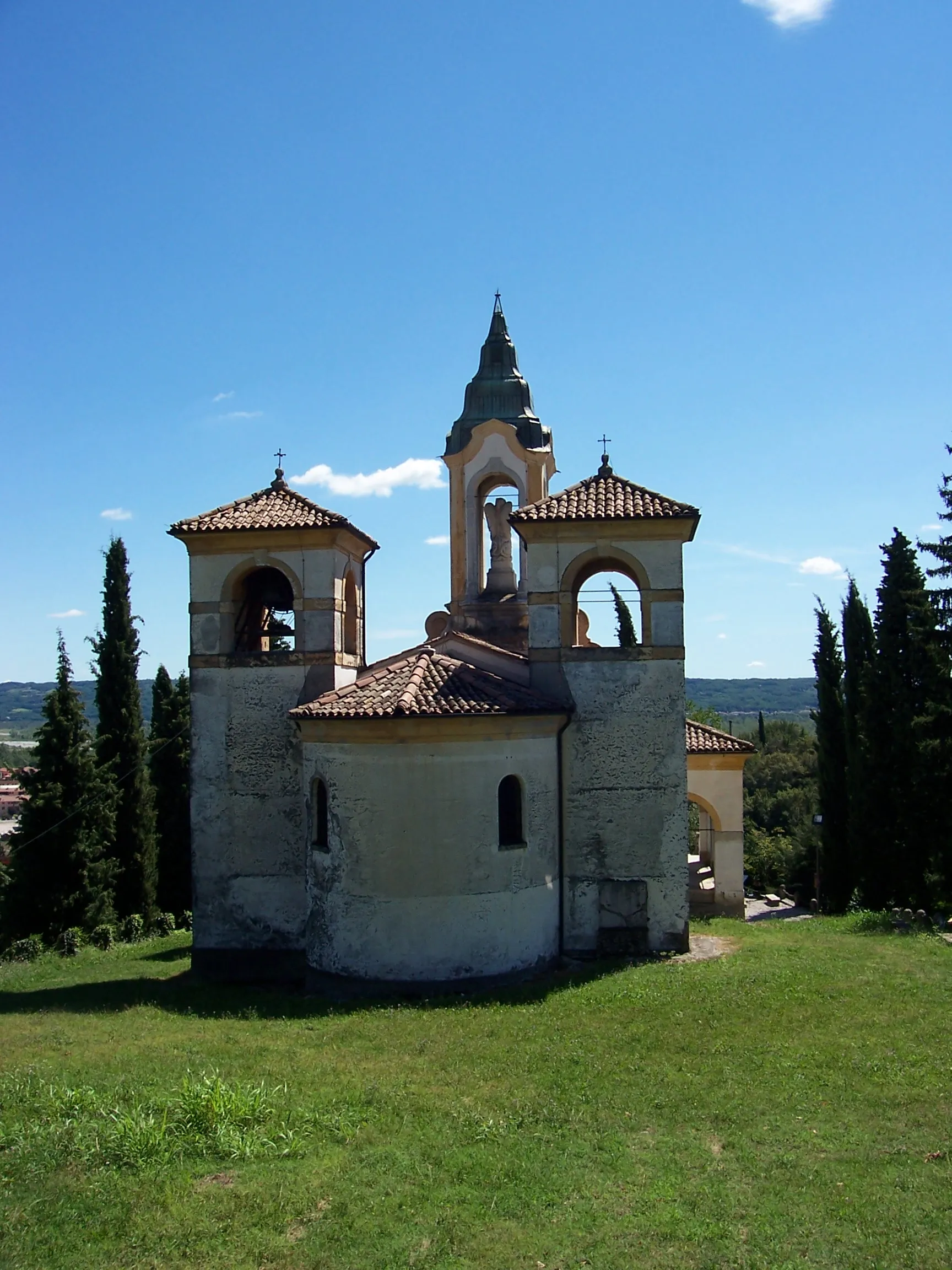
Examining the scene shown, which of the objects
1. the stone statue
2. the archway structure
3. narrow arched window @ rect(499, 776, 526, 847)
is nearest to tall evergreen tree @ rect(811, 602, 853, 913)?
the archway structure

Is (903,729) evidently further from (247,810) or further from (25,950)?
(25,950)

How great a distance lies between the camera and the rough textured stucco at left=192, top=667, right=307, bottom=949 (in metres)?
18.8

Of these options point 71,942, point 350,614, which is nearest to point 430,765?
point 350,614

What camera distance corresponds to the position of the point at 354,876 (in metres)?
16.4

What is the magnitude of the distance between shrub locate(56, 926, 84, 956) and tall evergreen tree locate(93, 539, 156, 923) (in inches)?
131

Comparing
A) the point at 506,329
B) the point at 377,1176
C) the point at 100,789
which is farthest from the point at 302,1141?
the point at 100,789

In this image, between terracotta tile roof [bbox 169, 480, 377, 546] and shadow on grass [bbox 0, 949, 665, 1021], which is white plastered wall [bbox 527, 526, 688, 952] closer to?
shadow on grass [bbox 0, 949, 665, 1021]

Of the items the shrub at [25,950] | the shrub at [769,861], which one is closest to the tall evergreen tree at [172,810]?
the shrub at [25,950]

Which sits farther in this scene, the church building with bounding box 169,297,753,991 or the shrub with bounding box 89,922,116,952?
the shrub with bounding box 89,922,116,952

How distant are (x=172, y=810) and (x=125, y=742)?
3.23 metres

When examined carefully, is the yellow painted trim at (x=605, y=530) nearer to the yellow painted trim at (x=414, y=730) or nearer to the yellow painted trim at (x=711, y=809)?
the yellow painted trim at (x=414, y=730)

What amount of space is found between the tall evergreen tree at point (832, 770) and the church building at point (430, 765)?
56.3 ft

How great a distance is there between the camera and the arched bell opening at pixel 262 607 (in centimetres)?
1973

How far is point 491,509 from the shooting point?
23.5 metres
